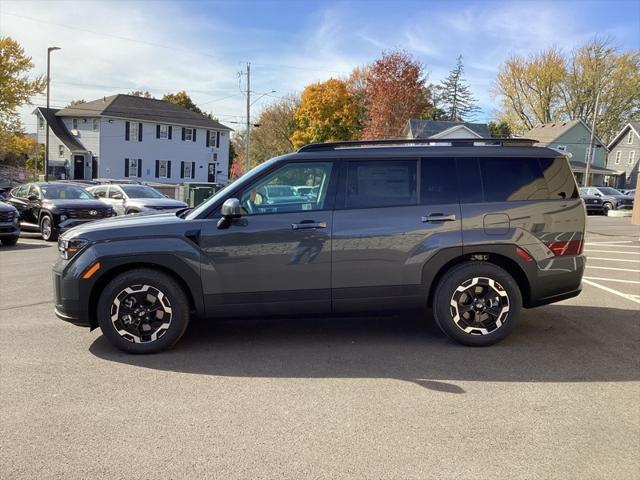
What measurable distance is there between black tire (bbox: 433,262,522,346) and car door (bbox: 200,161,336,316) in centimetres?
115

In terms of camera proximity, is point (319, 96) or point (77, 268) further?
point (319, 96)

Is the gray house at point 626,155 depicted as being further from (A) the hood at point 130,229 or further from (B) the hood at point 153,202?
(A) the hood at point 130,229

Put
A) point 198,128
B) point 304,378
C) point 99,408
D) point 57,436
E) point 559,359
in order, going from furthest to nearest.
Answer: point 198,128 → point 559,359 → point 304,378 → point 99,408 → point 57,436

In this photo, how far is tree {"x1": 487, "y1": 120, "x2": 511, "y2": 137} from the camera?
6106 centimetres

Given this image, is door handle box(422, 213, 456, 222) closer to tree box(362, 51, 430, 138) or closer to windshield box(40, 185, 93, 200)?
windshield box(40, 185, 93, 200)

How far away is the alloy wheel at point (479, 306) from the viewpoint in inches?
204

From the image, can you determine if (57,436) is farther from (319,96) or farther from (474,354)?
(319,96)

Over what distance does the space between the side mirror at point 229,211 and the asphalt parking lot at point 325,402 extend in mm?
1271

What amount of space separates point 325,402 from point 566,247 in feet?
9.82

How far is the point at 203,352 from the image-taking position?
5.16m

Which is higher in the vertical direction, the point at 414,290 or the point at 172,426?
the point at 414,290

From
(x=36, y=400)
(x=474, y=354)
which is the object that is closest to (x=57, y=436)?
(x=36, y=400)

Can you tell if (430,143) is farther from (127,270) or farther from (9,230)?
(9,230)

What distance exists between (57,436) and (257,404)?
4.44ft
